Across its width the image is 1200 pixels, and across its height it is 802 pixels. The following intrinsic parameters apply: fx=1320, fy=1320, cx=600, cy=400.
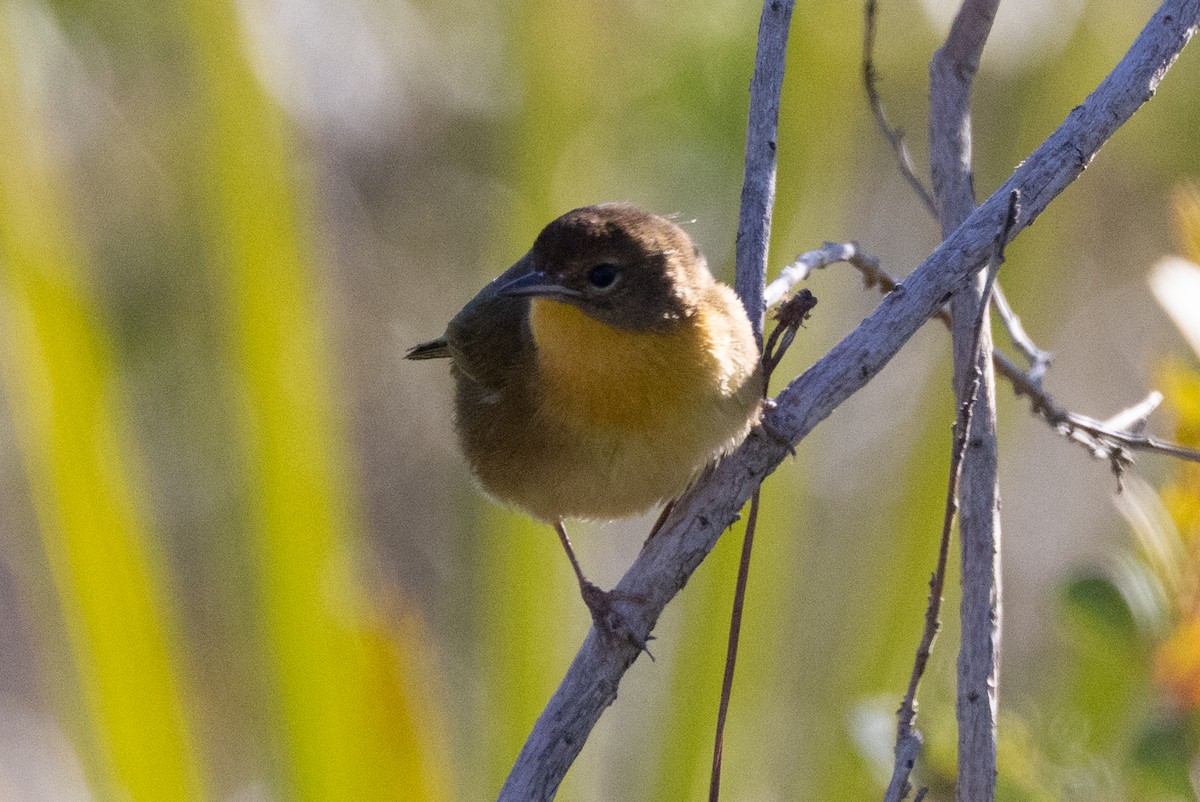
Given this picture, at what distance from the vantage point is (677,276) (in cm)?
297

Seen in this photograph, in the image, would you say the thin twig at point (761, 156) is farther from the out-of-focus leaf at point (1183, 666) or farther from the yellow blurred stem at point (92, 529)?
the yellow blurred stem at point (92, 529)

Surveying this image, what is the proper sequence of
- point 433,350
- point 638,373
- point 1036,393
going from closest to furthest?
1. point 1036,393
2. point 638,373
3. point 433,350

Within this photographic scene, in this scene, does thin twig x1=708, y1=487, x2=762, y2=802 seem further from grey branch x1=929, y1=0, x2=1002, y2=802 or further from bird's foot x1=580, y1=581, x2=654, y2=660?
grey branch x1=929, y1=0, x2=1002, y2=802

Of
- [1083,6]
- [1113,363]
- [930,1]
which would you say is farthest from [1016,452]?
[1083,6]

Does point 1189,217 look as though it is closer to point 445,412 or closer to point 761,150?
point 761,150

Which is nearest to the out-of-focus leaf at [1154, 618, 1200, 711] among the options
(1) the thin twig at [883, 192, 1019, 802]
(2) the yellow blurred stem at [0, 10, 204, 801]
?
(1) the thin twig at [883, 192, 1019, 802]

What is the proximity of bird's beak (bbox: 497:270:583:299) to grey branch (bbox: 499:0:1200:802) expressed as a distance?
2.40 feet

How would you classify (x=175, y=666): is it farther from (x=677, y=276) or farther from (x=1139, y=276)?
(x=1139, y=276)

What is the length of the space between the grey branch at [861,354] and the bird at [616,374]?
0.43 metres

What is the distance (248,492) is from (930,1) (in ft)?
10.8

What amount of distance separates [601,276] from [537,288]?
0.15 meters

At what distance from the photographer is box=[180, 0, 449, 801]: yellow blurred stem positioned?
323 centimetres

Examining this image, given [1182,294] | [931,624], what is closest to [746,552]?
[931,624]

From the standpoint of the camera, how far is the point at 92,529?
10.6 feet
